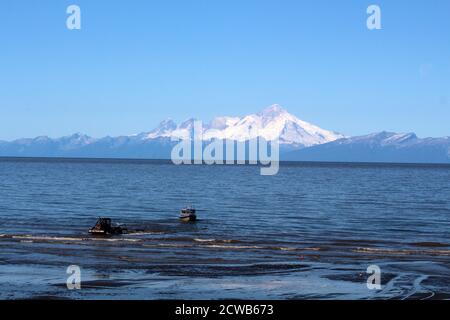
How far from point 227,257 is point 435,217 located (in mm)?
39033

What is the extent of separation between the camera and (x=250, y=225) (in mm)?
59344

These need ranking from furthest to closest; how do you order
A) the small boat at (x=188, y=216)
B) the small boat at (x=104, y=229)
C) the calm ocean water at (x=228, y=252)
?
the small boat at (x=188, y=216), the small boat at (x=104, y=229), the calm ocean water at (x=228, y=252)

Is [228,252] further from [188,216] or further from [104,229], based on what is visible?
[188,216]

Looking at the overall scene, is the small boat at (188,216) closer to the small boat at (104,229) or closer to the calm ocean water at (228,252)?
the calm ocean water at (228,252)

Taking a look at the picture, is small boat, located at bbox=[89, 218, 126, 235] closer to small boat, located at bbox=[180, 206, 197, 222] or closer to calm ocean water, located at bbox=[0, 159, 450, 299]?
calm ocean water, located at bbox=[0, 159, 450, 299]

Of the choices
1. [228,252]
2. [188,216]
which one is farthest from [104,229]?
[188,216]

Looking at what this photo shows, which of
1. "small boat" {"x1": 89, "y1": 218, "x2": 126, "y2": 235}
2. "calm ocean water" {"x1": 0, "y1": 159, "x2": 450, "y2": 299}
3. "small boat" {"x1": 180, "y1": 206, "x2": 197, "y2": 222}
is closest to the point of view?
"calm ocean water" {"x1": 0, "y1": 159, "x2": 450, "y2": 299}

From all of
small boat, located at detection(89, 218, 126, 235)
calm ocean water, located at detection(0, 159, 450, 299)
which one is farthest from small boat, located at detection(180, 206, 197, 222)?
small boat, located at detection(89, 218, 126, 235)

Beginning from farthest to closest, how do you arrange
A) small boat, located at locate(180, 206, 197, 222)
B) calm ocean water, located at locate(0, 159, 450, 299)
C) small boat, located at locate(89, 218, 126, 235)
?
small boat, located at locate(180, 206, 197, 222), small boat, located at locate(89, 218, 126, 235), calm ocean water, located at locate(0, 159, 450, 299)

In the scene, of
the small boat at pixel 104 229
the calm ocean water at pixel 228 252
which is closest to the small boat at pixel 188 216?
the calm ocean water at pixel 228 252

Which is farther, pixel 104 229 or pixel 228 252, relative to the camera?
pixel 104 229
